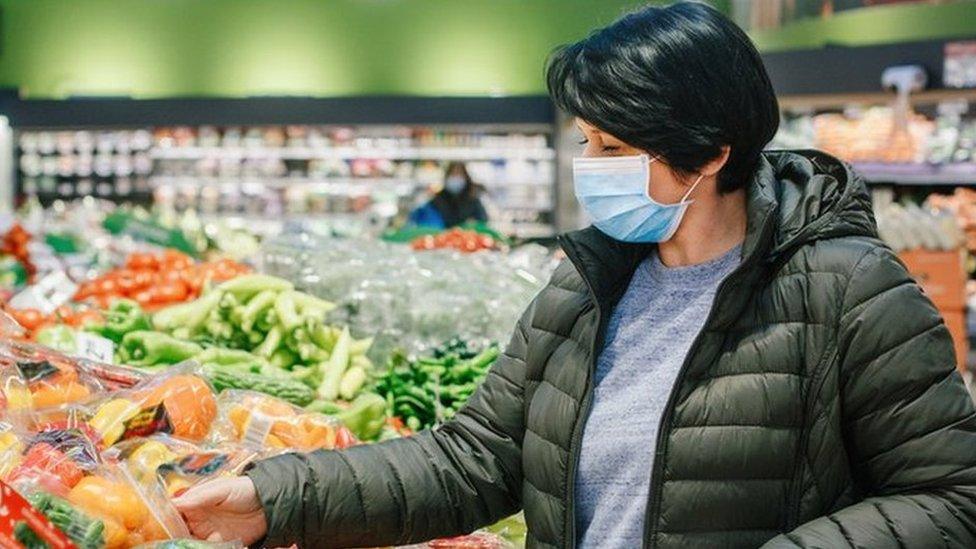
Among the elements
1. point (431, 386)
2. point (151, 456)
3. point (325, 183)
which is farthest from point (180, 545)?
point (325, 183)

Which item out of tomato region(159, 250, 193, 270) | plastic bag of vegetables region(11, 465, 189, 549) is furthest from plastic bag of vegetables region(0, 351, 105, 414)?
tomato region(159, 250, 193, 270)

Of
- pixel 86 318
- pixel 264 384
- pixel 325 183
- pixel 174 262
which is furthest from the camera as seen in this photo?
pixel 325 183

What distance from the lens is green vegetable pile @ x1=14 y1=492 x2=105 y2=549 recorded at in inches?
64.9

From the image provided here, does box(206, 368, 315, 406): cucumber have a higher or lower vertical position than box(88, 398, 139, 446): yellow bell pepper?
lower

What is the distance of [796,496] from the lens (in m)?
1.78

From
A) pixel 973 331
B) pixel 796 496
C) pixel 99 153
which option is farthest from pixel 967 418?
pixel 99 153

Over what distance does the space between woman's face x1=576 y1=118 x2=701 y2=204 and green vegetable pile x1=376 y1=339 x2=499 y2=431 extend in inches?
74.6

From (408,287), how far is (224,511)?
109 inches

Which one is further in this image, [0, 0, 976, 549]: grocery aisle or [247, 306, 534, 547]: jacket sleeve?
[247, 306, 534, 547]: jacket sleeve

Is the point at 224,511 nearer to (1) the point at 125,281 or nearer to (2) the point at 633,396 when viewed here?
(2) the point at 633,396

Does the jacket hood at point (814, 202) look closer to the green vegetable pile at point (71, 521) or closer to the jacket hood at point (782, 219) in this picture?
the jacket hood at point (782, 219)

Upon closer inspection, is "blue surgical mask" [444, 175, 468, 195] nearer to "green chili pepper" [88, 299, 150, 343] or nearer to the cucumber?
"green chili pepper" [88, 299, 150, 343]

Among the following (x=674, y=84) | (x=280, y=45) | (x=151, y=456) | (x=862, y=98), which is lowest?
(x=151, y=456)

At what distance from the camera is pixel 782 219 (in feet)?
6.15
